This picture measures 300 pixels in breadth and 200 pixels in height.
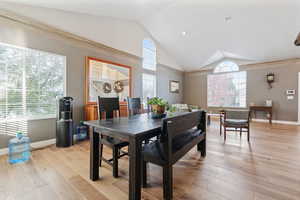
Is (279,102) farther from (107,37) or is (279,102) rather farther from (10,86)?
(10,86)

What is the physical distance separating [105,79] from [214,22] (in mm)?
3751

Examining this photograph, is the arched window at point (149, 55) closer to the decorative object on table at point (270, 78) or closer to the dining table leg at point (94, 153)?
the dining table leg at point (94, 153)

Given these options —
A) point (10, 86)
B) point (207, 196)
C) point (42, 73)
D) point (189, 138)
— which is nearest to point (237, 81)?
point (189, 138)

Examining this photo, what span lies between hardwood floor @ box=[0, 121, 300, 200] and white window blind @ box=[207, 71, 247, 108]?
416 centimetres

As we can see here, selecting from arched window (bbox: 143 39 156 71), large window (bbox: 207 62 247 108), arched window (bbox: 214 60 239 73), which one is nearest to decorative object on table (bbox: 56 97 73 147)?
arched window (bbox: 143 39 156 71)

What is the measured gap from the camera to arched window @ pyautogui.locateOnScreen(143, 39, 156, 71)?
559cm

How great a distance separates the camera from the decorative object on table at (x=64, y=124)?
9.53 feet

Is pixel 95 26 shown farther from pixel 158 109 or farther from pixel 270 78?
pixel 270 78

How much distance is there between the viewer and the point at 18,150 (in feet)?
7.86

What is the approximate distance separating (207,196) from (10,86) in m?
3.60

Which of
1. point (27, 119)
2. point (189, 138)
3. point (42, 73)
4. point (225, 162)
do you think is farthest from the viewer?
point (42, 73)

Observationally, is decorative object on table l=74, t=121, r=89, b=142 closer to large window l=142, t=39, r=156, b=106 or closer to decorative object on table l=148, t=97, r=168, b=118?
decorative object on table l=148, t=97, r=168, b=118

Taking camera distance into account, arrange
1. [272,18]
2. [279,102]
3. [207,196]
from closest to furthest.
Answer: [207,196] → [272,18] → [279,102]

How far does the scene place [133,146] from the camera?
1293 millimetres
